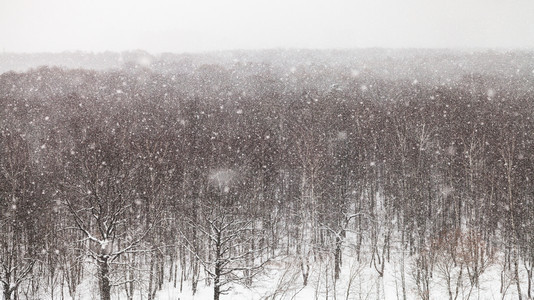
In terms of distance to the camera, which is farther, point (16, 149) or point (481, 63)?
point (481, 63)

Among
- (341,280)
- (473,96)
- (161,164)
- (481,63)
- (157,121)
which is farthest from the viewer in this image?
(481,63)

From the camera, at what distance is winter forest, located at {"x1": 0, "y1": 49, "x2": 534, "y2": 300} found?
2436 cm

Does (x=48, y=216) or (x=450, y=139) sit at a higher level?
(x=450, y=139)

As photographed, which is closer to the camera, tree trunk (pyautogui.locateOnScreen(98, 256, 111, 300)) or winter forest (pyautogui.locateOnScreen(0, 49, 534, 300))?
tree trunk (pyautogui.locateOnScreen(98, 256, 111, 300))

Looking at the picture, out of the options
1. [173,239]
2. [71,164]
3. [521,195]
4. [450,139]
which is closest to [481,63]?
[450,139]

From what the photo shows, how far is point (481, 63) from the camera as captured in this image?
7188cm

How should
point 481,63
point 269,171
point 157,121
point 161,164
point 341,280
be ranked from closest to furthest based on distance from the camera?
point 341,280, point 161,164, point 269,171, point 157,121, point 481,63

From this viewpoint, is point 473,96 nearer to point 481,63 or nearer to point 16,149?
point 481,63

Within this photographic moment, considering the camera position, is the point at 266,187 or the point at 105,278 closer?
the point at 105,278

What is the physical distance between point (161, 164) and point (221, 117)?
763 inches

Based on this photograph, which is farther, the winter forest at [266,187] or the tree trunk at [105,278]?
the winter forest at [266,187]

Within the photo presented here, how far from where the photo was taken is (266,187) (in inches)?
1516

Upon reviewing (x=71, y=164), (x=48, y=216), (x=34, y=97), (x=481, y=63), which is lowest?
(x=48, y=216)

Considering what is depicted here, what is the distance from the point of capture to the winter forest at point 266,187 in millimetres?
24359
